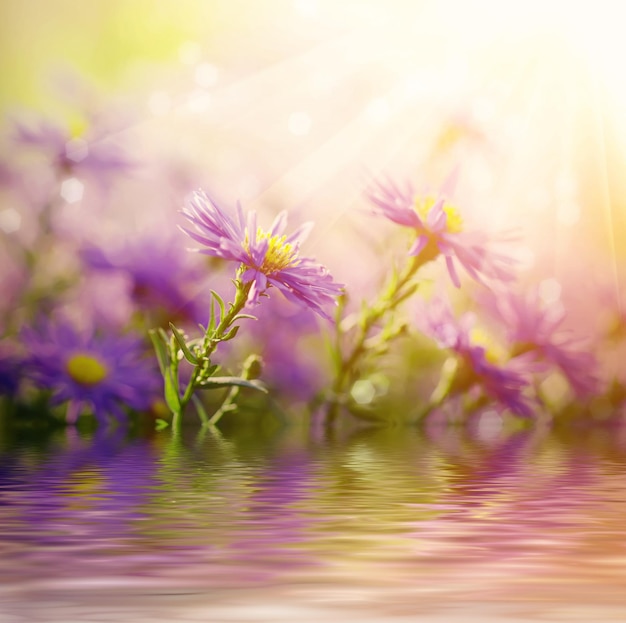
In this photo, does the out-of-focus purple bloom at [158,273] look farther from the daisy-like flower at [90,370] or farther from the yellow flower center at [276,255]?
the yellow flower center at [276,255]

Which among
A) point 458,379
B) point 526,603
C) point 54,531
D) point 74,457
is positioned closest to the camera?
point 526,603

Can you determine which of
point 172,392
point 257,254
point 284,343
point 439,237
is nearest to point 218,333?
point 257,254

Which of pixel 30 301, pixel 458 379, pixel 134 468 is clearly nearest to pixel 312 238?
pixel 458 379

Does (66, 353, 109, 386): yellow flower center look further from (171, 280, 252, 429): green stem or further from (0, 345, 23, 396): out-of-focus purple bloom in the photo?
(171, 280, 252, 429): green stem

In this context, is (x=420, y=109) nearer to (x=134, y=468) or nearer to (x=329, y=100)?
(x=329, y=100)

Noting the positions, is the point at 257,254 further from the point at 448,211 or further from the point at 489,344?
the point at 489,344
